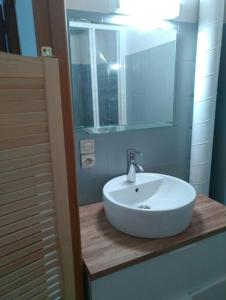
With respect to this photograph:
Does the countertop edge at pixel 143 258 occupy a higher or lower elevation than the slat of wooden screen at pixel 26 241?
lower

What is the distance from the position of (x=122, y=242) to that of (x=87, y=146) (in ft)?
1.69

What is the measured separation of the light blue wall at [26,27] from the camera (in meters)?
0.63

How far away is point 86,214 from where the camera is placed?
1.21 metres

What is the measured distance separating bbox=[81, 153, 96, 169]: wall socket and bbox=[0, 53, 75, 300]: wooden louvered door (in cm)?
54

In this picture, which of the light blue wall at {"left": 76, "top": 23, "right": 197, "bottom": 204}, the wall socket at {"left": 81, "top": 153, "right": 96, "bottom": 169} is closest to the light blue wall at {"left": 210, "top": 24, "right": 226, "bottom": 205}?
the light blue wall at {"left": 76, "top": 23, "right": 197, "bottom": 204}

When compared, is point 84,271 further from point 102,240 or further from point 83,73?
point 83,73

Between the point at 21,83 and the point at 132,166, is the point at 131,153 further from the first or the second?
the point at 21,83

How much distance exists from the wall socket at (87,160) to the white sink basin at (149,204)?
0.49ft

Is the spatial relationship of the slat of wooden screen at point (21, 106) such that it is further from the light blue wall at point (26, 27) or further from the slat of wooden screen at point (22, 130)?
the light blue wall at point (26, 27)

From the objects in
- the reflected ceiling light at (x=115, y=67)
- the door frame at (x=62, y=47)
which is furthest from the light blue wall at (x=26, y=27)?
the reflected ceiling light at (x=115, y=67)

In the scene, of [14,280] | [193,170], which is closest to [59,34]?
[14,280]

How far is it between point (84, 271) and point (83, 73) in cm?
90

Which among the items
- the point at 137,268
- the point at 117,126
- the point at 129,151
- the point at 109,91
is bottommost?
the point at 137,268

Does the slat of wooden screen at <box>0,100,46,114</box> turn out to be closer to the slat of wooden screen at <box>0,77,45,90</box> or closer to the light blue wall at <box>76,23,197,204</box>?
Answer: the slat of wooden screen at <box>0,77,45,90</box>
